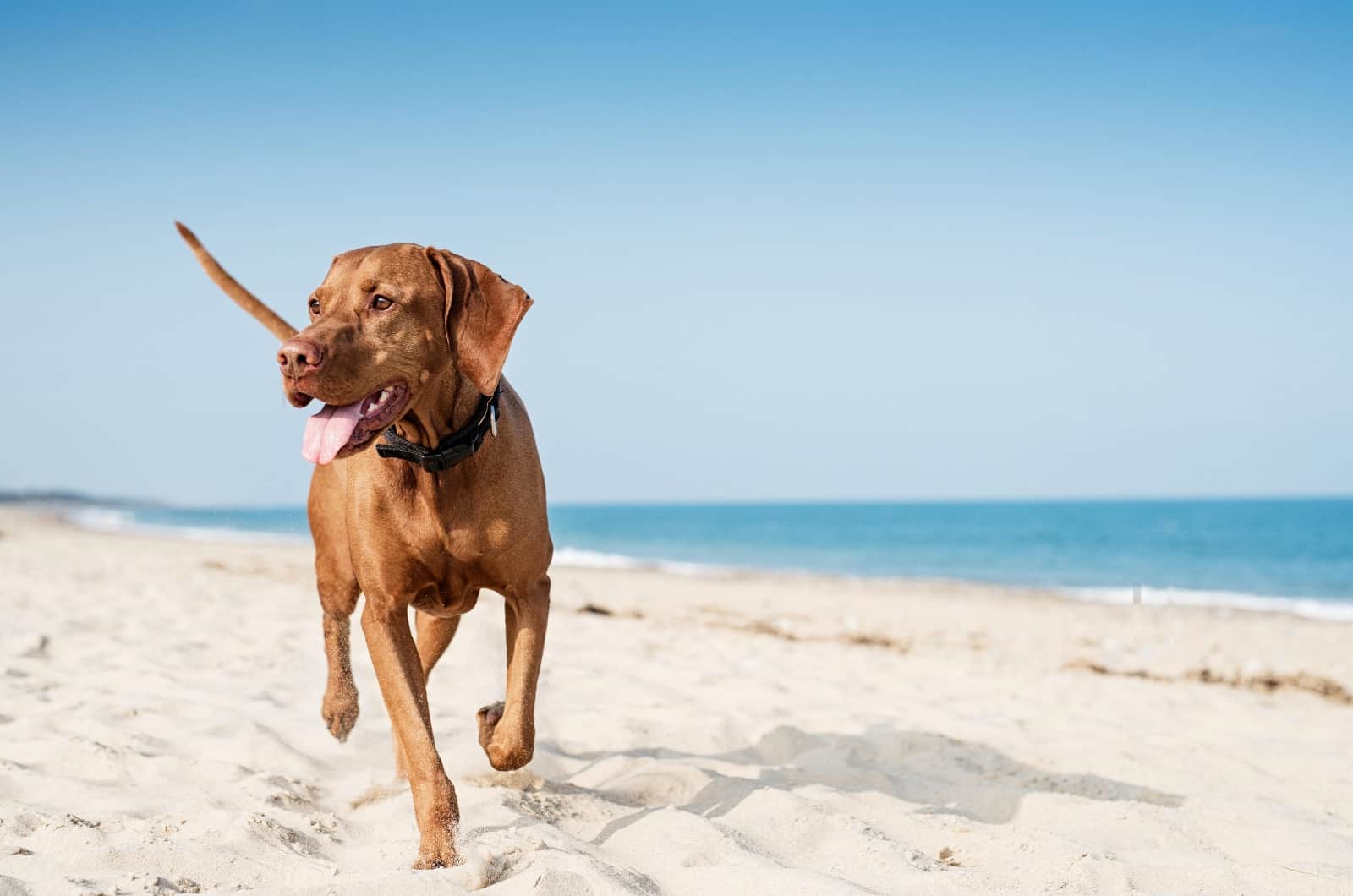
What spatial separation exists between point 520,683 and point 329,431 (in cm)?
107

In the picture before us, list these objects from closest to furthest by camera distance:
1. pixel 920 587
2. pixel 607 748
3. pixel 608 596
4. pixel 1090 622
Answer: pixel 607 748, pixel 1090 622, pixel 608 596, pixel 920 587

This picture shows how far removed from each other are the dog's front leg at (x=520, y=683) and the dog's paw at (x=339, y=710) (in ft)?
2.73

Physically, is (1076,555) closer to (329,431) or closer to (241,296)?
(241,296)

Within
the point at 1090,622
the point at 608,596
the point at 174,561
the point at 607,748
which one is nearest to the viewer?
the point at 607,748

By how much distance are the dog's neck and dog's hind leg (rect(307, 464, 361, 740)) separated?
0.92 metres

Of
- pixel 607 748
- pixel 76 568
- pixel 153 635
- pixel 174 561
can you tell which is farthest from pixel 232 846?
pixel 174 561

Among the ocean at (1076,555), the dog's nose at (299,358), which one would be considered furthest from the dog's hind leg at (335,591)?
the ocean at (1076,555)

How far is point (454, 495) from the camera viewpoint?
3451 mm

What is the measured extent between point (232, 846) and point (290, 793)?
697 mm

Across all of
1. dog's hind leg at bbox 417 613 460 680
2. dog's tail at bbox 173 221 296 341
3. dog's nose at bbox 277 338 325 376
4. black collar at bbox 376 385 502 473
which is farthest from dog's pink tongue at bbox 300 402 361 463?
dog's tail at bbox 173 221 296 341

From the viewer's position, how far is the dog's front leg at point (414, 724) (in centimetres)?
314

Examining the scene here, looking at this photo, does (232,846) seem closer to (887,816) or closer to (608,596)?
(887,816)

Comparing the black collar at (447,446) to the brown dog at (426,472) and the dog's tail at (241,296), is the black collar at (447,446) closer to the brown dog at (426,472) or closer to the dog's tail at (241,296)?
the brown dog at (426,472)

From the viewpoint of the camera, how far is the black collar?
11.1 ft
